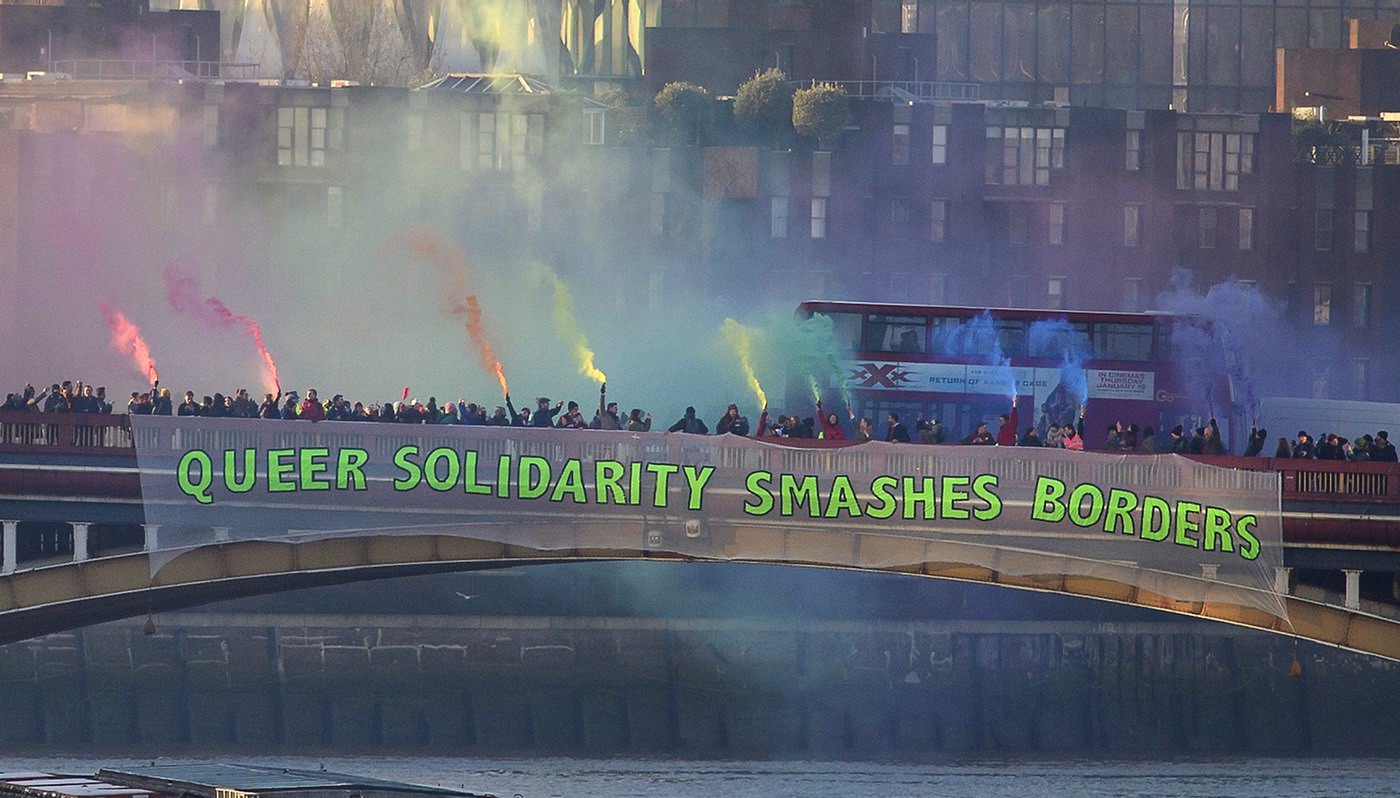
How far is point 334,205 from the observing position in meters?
109

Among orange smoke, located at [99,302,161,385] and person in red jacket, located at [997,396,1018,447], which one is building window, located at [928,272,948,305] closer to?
orange smoke, located at [99,302,161,385]

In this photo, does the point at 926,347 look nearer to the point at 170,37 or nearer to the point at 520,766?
the point at 520,766

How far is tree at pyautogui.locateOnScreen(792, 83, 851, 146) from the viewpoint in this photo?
361 feet

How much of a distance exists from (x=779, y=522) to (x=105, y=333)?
60.3 metres

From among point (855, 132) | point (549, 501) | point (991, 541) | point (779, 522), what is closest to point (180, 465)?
point (549, 501)

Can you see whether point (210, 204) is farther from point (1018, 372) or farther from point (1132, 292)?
point (1018, 372)

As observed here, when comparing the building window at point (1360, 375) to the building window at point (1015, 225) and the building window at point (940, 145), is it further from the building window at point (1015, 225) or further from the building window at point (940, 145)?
the building window at point (940, 145)

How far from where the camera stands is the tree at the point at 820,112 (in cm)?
11006

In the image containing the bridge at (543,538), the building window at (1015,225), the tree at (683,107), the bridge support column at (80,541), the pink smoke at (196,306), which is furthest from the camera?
the building window at (1015,225)

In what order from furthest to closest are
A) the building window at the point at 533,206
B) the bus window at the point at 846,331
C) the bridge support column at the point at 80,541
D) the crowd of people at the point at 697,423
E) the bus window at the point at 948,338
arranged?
the building window at the point at 533,206 < the bus window at the point at 846,331 < the bus window at the point at 948,338 < the crowd of people at the point at 697,423 < the bridge support column at the point at 80,541

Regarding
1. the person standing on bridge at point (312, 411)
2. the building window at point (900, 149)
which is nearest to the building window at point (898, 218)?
the building window at point (900, 149)

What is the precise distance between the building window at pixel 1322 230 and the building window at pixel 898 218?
1596 cm

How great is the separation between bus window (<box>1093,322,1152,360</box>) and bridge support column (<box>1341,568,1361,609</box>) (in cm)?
1827

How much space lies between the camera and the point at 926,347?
221ft
